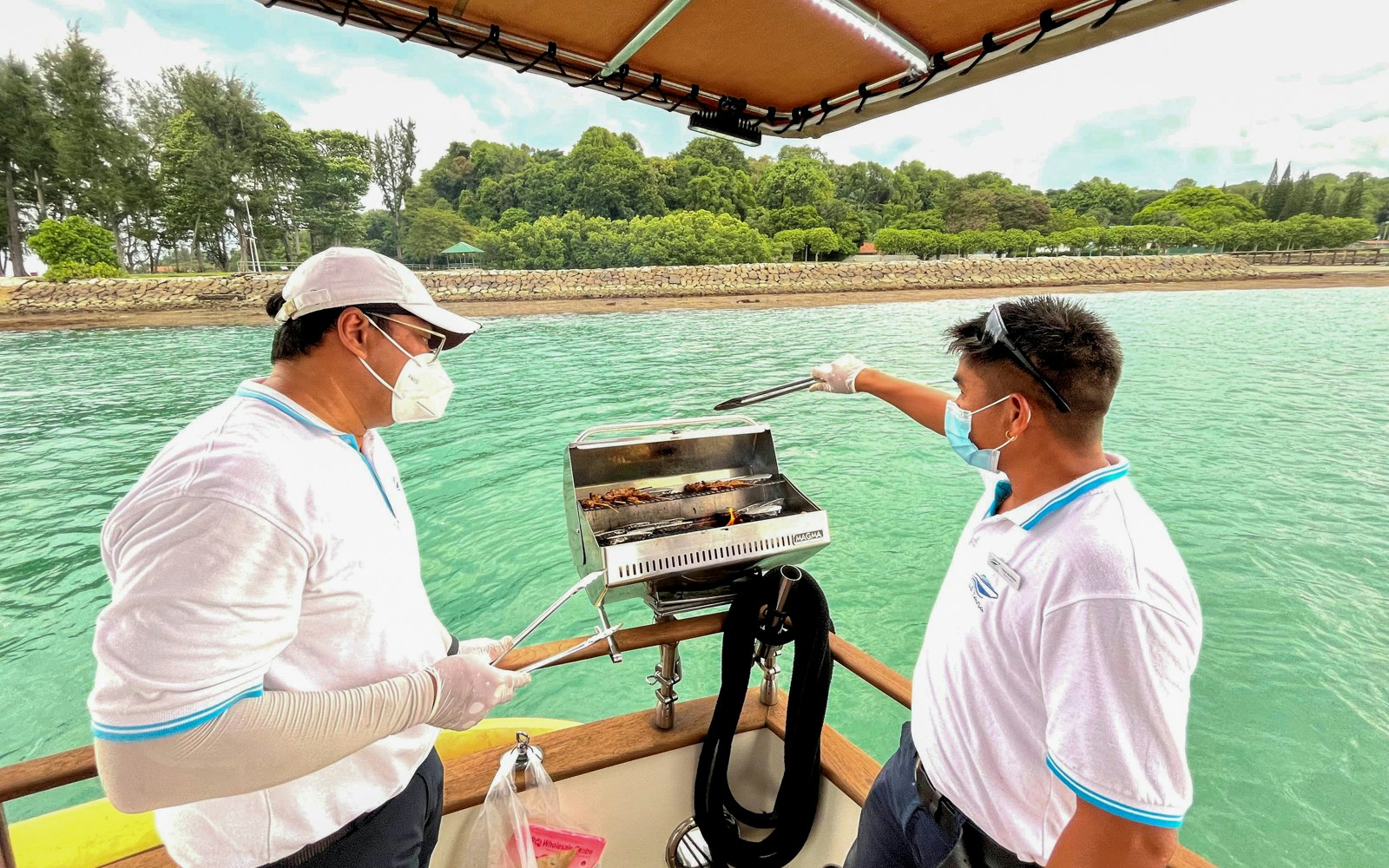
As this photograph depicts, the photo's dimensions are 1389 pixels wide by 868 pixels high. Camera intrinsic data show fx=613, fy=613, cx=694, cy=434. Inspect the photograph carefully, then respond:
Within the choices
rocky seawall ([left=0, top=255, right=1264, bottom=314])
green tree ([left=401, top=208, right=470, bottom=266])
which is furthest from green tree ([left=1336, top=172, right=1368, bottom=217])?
green tree ([left=401, top=208, right=470, bottom=266])

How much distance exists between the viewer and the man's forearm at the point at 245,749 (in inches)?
26.2

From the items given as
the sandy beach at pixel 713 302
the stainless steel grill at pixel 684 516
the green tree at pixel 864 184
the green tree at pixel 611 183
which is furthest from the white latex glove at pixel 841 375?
the green tree at pixel 864 184

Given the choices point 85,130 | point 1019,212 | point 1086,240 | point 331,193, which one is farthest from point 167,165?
point 1086,240

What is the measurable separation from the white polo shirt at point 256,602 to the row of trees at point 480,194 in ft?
123

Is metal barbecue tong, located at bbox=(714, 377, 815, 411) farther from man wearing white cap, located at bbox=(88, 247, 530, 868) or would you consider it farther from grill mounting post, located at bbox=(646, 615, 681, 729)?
man wearing white cap, located at bbox=(88, 247, 530, 868)

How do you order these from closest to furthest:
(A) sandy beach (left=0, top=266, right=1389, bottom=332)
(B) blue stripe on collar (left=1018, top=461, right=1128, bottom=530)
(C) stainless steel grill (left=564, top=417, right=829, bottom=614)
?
(B) blue stripe on collar (left=1018, top=461, right=1128, bottom=530), (C) stainless steel grill (left=564, top=417, right=829, bottom=614), (A) sandy beach (left=0, top=266, right=1389, bottom=332)

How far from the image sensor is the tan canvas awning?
1.52m

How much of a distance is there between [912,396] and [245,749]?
4.89ft

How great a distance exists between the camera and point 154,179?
30500 mm

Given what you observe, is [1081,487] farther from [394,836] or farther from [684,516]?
[394,836]

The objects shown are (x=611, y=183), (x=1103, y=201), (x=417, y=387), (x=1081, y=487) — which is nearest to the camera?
(x=1081, y=487)

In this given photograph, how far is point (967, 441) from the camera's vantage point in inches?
43.8

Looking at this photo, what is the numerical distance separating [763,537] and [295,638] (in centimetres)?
96

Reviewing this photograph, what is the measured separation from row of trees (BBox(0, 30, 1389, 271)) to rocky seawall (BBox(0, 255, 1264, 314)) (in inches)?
266
